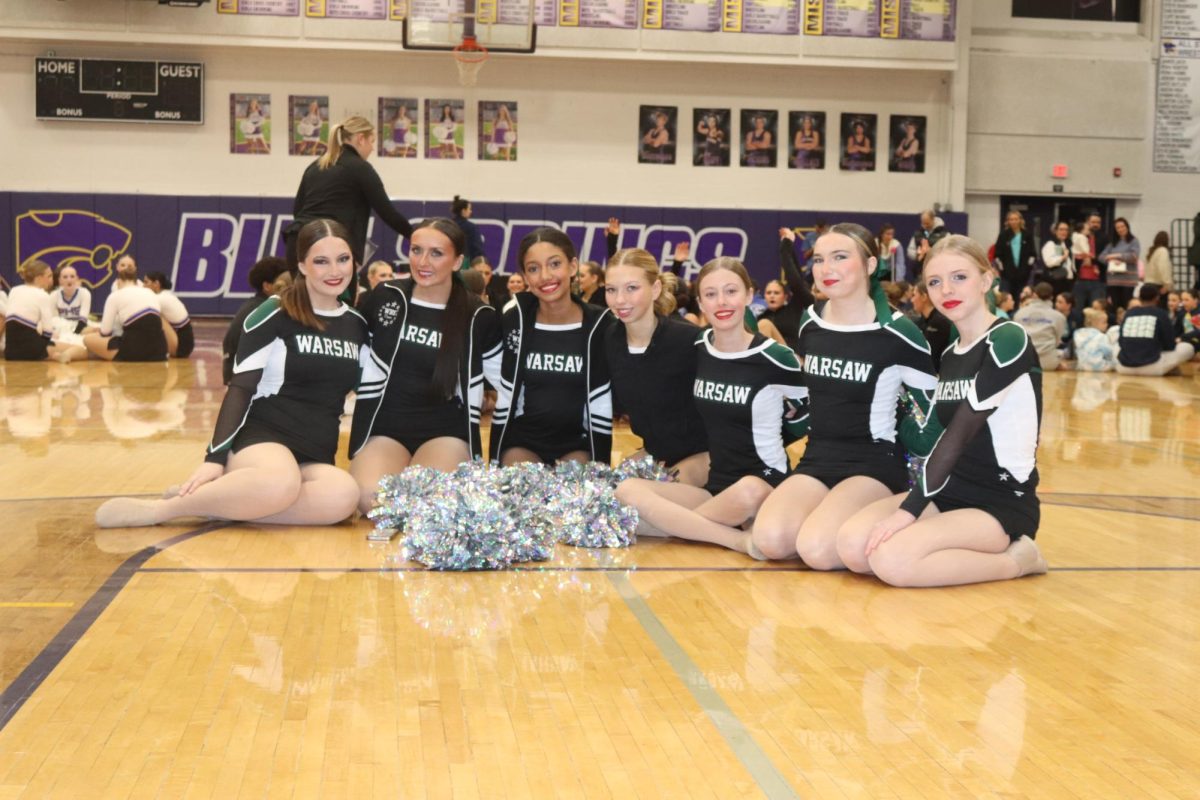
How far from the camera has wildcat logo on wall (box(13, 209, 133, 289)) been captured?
62.5 feet

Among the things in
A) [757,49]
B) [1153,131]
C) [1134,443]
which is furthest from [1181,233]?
[1134,443]

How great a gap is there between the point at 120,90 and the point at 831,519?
1681 cm

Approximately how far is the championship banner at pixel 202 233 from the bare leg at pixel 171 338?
14.3 feet

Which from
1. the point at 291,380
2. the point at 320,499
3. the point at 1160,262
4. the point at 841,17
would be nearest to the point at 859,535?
the point at 320,499

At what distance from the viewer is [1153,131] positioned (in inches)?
817

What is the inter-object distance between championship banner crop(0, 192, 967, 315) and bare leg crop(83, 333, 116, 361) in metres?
4.91

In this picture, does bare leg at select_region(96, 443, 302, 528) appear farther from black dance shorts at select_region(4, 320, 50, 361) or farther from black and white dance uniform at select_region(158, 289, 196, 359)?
black and white dance uniform at select_region(158, 289, 196, 359)

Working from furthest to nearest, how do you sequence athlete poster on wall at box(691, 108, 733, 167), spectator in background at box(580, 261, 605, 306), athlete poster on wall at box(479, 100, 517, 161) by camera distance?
athlete poster on wall at box(691, 108, 733, 167) → athlete poster on wall at box(479, 100, 517, 161) → spectator in background at box(580, 261, 605, 306)

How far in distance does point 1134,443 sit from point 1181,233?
43.0ft

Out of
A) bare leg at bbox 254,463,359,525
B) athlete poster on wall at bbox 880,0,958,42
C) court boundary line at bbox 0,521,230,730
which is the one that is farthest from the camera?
athlete poster on wall at bbox 880,0,958,42

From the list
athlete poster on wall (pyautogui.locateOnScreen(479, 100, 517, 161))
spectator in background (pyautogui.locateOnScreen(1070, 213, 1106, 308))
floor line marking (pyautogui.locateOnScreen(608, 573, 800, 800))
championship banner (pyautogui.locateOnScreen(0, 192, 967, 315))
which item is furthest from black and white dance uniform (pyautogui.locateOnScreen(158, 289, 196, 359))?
spectator in background (pyautogui.locateOnScreen(1070, 213, 1106, 308))

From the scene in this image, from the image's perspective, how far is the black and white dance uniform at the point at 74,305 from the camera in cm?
1574

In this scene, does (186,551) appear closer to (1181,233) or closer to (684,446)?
(684,446)

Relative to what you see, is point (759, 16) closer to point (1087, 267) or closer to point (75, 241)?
point (1087, 267)
